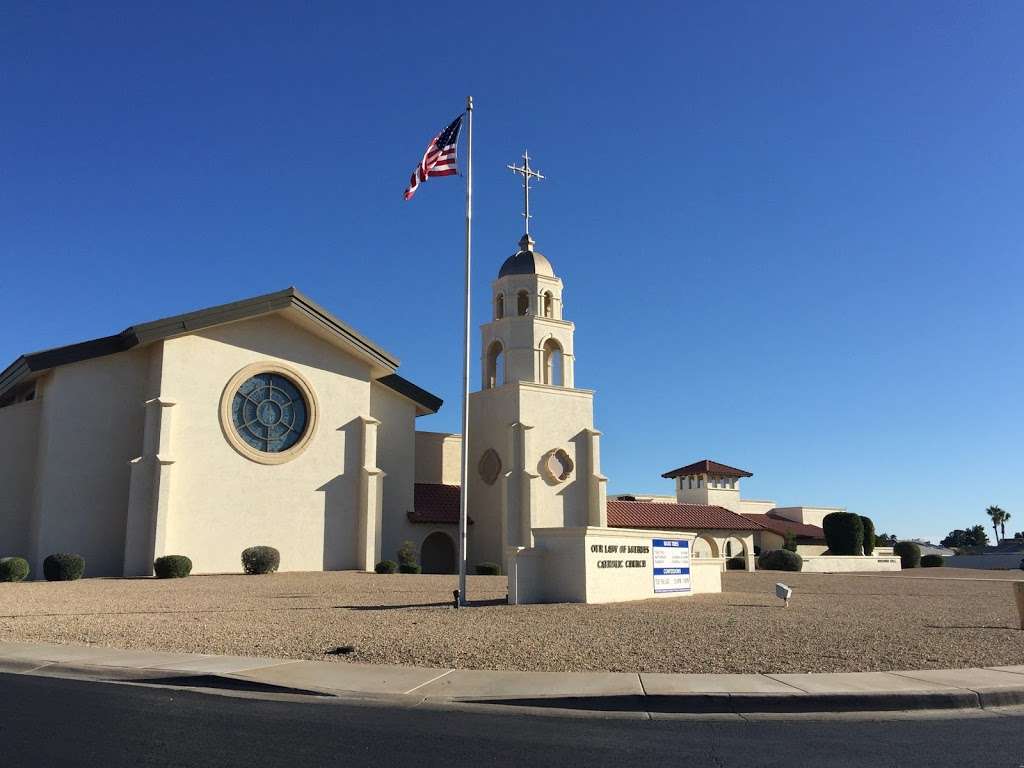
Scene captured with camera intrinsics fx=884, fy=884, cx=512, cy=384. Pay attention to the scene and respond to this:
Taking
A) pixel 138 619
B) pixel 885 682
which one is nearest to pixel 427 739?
pixel 885 682

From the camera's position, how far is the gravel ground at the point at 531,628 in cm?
1217

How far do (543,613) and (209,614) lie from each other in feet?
21.9

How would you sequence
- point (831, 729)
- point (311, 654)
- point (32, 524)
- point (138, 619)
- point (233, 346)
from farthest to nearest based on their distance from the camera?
1. point (233, 346)
2. point (32, 524)
3. point (138, 619)
4. point (311, 654)
5. point (831, 729)

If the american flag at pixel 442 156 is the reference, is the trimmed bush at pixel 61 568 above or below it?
below

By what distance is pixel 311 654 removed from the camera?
41.0ft

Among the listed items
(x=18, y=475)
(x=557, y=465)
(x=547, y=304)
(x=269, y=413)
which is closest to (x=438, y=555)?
(x=557, y=465)

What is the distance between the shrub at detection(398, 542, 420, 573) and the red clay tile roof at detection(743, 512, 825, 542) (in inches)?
1185

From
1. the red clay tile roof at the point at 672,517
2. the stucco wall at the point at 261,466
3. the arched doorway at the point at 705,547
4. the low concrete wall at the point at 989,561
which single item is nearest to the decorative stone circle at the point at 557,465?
the red clay tile roof at the point at 672,517

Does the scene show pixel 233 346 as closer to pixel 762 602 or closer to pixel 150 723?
pixel 762 602

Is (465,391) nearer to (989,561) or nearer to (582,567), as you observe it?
(582,567)

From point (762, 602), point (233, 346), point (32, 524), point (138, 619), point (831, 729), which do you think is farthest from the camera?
point (233, 346)

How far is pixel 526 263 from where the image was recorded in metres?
41.9

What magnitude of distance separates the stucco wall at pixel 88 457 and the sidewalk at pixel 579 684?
774 inches

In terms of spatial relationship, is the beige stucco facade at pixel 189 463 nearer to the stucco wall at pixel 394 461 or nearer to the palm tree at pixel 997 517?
the stucco wall at pixel 394 461
